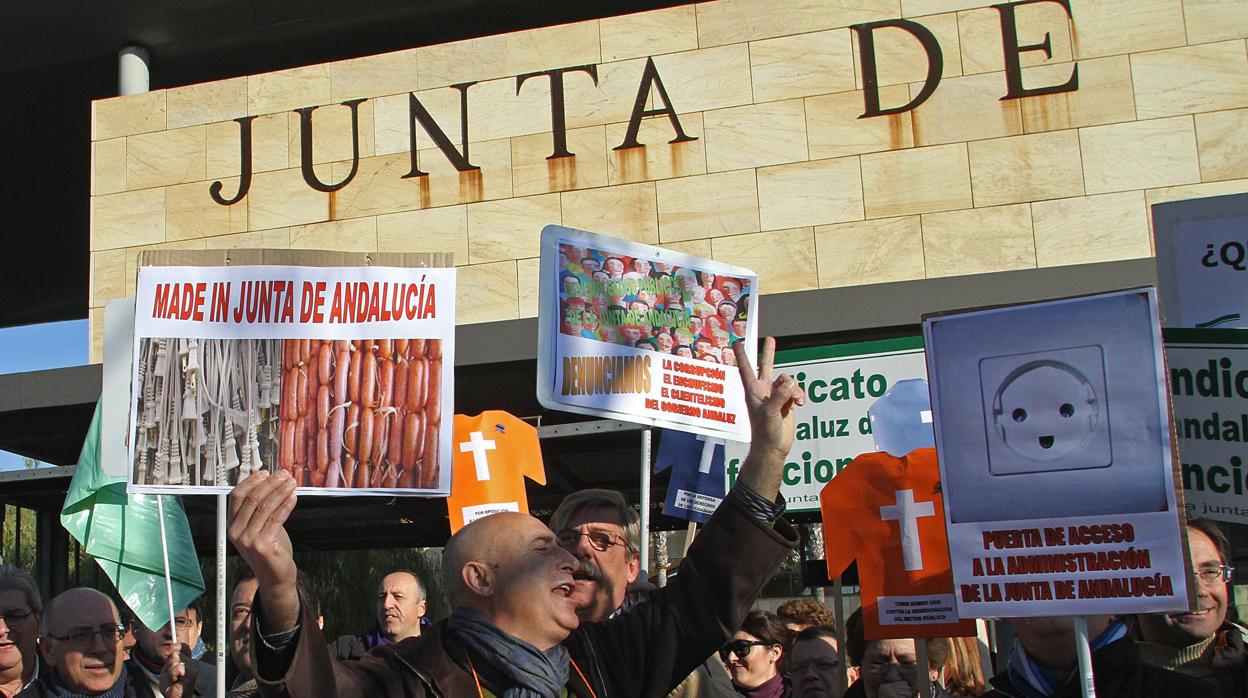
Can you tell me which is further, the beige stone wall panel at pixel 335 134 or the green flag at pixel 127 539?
the beige stone wall panel at pixel 335 134

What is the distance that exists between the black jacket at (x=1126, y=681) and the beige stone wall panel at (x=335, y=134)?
26.8 ft

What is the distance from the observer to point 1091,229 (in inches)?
357

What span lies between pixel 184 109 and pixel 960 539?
30.3 ft

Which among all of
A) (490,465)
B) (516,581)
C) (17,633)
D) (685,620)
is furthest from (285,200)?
(516,581)

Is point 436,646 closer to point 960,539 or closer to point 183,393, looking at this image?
point 960,539

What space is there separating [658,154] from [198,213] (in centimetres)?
392

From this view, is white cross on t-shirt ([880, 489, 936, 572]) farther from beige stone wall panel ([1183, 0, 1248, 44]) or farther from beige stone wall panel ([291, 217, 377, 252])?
beige stone wall panel ([291, 217, 377, 252])

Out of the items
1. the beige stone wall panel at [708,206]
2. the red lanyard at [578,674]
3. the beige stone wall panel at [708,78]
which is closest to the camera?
the red lanyard at [578,674]

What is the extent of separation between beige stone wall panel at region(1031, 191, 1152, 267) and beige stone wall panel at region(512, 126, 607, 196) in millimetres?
3259

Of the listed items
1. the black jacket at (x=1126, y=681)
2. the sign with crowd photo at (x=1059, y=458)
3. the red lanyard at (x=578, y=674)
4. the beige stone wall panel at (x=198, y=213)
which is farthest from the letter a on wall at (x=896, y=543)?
the beige stone wall panel at (x=198, y=213)

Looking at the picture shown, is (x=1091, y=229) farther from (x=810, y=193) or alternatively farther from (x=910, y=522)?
(x=910, y=522)

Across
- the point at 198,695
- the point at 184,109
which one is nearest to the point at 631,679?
the point at 198,695

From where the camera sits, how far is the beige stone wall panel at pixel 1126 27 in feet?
30.5

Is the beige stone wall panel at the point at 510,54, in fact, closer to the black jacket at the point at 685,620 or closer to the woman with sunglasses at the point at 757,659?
the woman with sunglasses at the point at 757,659
